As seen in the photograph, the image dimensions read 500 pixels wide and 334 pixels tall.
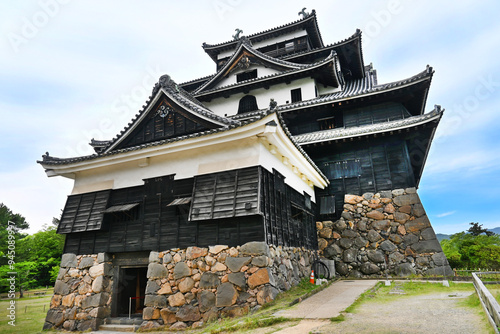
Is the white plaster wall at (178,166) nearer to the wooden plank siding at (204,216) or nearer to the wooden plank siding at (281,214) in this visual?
the wooden plank siding at (204,216)

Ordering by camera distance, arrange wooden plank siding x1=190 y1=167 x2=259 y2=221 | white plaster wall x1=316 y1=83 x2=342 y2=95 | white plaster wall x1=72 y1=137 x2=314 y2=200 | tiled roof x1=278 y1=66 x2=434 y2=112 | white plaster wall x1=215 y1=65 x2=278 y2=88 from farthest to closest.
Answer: white plaster wall x1=215 y1=65 x2=278 y2=88
white plaster wall x1=316 y1=83 x2=342 y2=95
tiled roof x1=278 y1=66 x2=434 y2=112
white plaster wall x1=72 y1=137 x2=314 y2=200
wooden plank siding x1=190 y1=167 x2=259 y2=221

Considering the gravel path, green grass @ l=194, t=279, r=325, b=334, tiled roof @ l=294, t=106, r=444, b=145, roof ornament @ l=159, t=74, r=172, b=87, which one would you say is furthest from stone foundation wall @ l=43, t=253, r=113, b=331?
tiled roof @ l=294, t=106, r=444, b=145

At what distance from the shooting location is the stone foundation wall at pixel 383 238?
12.7 meters

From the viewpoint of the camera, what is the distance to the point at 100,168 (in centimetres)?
1061

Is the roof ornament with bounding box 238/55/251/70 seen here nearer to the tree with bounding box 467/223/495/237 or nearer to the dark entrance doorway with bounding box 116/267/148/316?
the dark entrance doorway with bounding box 116/267/148/316

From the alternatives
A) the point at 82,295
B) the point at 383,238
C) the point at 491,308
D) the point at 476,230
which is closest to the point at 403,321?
the point at 491,308

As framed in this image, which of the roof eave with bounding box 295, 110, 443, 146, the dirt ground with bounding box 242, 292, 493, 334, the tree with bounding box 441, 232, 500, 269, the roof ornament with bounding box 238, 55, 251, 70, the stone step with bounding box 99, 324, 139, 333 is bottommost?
the stone step with bounding box 99, 324, 139, 333

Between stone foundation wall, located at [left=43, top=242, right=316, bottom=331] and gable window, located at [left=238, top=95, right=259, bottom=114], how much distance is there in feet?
37.5

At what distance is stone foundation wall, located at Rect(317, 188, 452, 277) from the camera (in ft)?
41.7

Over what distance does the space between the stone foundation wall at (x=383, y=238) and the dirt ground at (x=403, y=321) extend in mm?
6561

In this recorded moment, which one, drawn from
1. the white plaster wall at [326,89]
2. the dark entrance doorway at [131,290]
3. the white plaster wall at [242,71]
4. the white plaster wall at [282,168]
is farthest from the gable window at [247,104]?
the dark entrance doorway at [131,290]

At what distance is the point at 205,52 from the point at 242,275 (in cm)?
2451

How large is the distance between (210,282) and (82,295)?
15.9 feet

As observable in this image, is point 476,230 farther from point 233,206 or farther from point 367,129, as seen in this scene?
point 233,206
